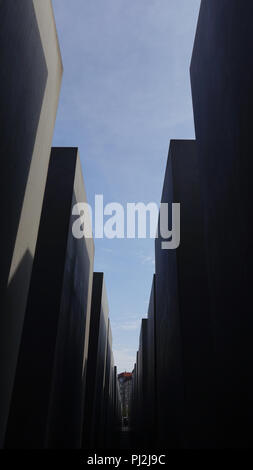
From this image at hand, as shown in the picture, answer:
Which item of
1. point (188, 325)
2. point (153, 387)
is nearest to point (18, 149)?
point (188, 325)

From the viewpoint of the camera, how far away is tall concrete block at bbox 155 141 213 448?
588 cm

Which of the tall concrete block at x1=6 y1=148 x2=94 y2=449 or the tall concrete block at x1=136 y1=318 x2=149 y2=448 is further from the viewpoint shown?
the tall concrete block at x1=136 y1=318 x2=149 y2=448

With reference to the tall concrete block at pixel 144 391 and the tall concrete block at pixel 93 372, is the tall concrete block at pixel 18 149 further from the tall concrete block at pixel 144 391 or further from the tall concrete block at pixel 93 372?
the tall concrete block at pixel 144 391

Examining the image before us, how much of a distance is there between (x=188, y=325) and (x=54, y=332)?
2469 millimetres

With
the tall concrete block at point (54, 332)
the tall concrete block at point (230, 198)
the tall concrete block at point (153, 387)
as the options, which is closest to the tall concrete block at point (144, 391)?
the tall concrete block at point (153, 387)

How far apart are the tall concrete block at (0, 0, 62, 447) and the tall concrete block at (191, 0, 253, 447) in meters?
2.29

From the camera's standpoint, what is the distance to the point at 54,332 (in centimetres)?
643

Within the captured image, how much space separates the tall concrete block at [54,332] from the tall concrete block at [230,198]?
311 cm

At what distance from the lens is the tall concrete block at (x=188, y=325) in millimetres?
5879

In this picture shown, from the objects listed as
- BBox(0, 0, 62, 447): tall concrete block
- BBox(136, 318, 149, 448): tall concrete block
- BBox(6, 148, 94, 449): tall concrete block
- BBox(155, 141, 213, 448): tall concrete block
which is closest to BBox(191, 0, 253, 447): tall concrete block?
BBox(155, 141, 213, 448): tall concrete block

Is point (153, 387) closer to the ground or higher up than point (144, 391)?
closer to the ground

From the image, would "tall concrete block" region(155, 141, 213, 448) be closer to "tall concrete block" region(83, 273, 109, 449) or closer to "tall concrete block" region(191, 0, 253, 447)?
"tall concrete block" region(191, 0, 253, 447)

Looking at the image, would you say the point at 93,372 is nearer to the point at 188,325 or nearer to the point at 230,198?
the point at 188,325

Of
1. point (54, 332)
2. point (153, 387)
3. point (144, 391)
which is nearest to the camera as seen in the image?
point (54, 332)
